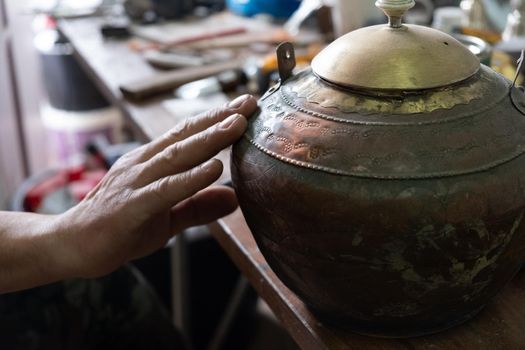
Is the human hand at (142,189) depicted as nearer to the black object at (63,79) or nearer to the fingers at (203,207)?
the fingers at (203,207)

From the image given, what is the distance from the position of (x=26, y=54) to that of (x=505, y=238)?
7.32 ft

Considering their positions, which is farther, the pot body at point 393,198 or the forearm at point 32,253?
the forearm at point 32,253

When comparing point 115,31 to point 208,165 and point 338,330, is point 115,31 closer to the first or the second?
Answer: point 208,165

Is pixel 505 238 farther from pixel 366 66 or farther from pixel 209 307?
pixel 209 307

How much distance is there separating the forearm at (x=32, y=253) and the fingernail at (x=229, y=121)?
23 cm

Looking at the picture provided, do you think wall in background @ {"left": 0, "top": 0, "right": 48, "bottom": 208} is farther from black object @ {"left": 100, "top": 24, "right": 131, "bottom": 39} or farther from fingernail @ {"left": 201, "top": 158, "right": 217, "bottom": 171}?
fingernail @ {"left": 201, "top": 158, "right": 217, "bottom": 171}

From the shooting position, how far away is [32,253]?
Answer: 2.60ft

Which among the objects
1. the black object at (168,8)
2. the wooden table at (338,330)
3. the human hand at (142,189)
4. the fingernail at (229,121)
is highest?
the fingernail at (229,121)

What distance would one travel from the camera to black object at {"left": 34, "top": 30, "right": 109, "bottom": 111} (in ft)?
7.57

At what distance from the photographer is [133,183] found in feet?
2.46

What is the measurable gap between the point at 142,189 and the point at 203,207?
0.18 meters

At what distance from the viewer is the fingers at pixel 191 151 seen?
707mm

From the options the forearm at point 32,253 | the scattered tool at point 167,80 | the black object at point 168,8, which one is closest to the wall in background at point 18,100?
the black object at point 168,8

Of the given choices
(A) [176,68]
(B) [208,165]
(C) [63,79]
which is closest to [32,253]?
(B) [208,165]
